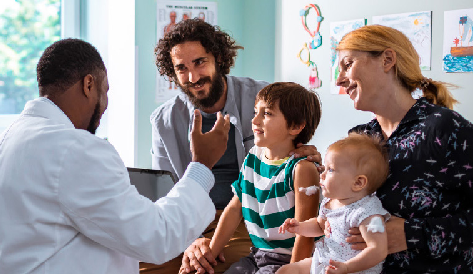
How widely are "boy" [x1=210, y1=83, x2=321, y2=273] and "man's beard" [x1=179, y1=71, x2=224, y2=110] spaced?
2.32 ft

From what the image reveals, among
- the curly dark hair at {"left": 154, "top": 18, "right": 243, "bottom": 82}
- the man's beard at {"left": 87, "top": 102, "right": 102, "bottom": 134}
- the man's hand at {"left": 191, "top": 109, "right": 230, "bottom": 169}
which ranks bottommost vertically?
the man's hand at {"left": 191, "top": 109, "right": 230, "bottom": 169}

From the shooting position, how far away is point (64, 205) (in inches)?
47.6

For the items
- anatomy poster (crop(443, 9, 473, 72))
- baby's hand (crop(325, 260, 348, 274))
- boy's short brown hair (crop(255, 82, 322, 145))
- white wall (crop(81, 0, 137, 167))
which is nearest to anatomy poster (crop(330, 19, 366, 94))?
anatomy poster (crop(443, 9, 473, 72))

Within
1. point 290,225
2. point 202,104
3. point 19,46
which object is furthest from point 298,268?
point 19,46

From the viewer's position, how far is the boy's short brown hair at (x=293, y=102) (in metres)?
1.69

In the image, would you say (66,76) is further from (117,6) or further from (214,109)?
(117,6)

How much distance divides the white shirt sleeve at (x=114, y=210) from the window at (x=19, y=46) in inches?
105

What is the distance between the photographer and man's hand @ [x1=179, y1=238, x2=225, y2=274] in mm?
1830

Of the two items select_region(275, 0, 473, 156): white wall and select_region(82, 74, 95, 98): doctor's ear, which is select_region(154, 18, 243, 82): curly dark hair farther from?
select_region(82, 74, 95, 98): doctor's ear

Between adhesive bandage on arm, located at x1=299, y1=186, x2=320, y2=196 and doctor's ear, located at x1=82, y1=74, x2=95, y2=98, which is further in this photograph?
adhesive bandage on arm, located at x1=299, y1=186, x2=320, y2=196


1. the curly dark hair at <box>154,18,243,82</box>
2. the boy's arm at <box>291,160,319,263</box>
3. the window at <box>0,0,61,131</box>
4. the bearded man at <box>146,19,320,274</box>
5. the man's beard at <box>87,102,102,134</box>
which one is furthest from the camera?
the window at <box>0,0,61,131</box>

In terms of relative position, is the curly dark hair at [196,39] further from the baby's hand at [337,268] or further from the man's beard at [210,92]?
the baby's hand at [337,268]

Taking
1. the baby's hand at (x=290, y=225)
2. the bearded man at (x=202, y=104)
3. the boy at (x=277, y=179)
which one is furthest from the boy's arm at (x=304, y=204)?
the bearded man at (x=202, y=104)

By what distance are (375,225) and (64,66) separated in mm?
905
